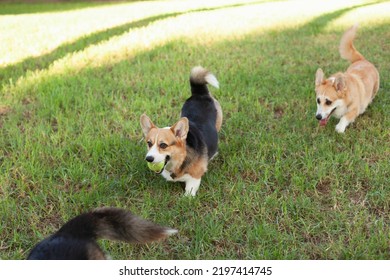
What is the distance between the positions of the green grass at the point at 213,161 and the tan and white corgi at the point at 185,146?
15 centimetres

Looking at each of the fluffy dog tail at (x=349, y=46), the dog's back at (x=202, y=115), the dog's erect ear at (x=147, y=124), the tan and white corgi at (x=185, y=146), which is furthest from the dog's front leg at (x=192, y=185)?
the fluffy dog tail at (x=349, y=46)

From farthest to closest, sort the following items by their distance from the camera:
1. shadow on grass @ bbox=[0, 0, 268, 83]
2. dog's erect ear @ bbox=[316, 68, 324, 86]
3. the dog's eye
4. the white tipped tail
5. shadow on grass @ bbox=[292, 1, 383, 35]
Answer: shadow on grass @ bbox=[292, 1, 383, 35] → shadow on grass @ bbox=[0, 0, 268, 83] → dog's erect ear @ bbox=[316, 68, 324, 86] → the white tipped tail → the dog's eye

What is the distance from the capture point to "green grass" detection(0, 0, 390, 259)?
9.52 feet

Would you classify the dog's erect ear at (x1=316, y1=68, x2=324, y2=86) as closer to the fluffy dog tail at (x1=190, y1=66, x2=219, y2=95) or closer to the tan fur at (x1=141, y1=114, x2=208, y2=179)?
the fluffy dog tail at (x1=190, y1=66, x2=219, y2=95)

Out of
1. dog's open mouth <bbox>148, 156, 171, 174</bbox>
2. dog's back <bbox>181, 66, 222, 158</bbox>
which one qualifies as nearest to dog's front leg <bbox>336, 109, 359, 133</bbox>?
dog's back <bbox>181, 66, 222, 158</bbox>

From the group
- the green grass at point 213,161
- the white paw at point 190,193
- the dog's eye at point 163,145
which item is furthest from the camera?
the white paw at point 190,193

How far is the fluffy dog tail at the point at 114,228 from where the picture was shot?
6.83ft

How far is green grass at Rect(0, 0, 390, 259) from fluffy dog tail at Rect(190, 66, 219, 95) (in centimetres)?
54

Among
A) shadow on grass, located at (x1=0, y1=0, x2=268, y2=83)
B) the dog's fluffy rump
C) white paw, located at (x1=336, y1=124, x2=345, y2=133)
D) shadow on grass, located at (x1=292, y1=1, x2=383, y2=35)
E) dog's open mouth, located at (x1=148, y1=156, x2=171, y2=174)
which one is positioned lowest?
white paw, located at (x1=336, y1=124, x2=345, y2=133)

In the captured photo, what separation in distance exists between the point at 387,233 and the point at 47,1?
72.2ft

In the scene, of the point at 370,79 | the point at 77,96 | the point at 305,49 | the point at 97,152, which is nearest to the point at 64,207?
the point at 97,152

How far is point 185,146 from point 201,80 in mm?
989

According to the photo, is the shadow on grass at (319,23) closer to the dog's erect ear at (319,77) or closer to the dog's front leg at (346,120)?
the dog's erect ear at (319,77)

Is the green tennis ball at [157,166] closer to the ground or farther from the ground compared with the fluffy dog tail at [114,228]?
closer to the ground
